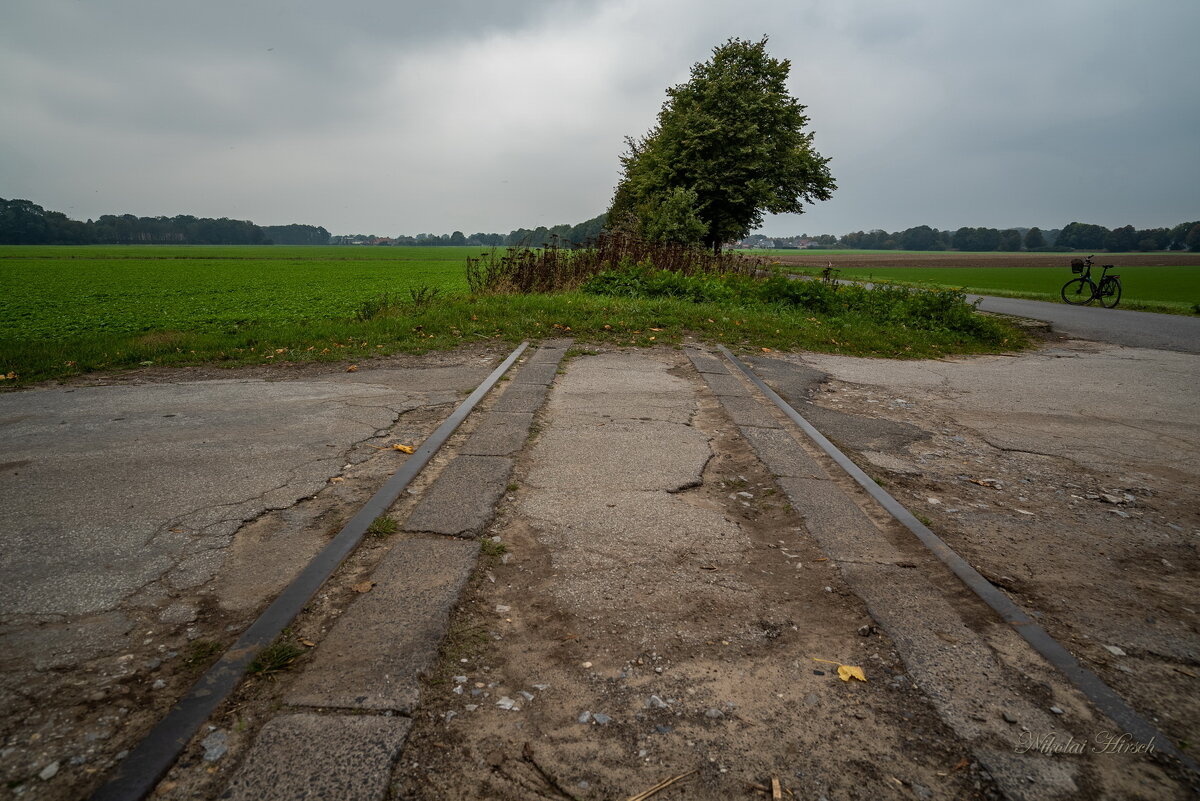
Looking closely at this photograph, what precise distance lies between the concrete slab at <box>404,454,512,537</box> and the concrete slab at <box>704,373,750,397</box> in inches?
110

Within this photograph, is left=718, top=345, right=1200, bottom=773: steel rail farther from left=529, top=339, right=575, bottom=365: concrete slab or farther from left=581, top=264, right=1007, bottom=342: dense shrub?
left=581, top=264, right=1007, bottom=342: dense shrub

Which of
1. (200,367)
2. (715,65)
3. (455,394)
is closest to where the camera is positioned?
(455,394)

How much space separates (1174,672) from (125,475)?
5103 millimetres

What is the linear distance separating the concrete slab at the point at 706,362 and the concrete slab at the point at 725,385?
22 centimetres

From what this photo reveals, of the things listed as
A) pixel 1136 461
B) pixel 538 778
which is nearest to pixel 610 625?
pixel 538 778

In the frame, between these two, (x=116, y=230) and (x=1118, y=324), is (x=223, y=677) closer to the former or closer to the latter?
(x=1118, y=324)

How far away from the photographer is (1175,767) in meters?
1.73

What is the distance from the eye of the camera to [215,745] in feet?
5.64

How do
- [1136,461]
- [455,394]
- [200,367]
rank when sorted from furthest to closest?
[200,367], [455,394], [1136,461]

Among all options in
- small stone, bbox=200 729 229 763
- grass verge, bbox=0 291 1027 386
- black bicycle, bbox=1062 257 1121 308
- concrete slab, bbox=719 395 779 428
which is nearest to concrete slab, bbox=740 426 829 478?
concrete slab, bbox=719 395 779 428

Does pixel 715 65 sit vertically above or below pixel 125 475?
above

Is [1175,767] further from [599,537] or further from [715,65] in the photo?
[715,65]

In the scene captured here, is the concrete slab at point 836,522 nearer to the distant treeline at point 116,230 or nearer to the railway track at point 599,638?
the railway track at point 599,638

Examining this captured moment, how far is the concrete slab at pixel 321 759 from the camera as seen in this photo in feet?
5.16
